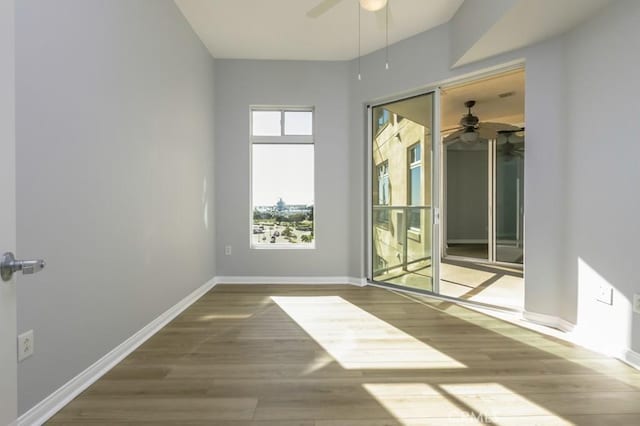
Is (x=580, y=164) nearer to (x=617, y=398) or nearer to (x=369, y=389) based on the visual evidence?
(x=617, y=398)

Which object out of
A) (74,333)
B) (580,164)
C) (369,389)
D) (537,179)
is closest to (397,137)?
(537,179)

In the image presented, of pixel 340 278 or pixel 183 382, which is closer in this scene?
pixel 183 382

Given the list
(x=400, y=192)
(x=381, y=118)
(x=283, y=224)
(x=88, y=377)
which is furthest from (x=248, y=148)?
(x=88, y=377)

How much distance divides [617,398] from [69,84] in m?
3.34

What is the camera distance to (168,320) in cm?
289

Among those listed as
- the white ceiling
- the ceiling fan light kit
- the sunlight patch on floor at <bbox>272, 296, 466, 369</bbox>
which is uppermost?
the white ceiling

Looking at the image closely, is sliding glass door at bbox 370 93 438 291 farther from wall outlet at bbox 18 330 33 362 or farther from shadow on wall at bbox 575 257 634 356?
wall outlet at bbox 18 330 33 362

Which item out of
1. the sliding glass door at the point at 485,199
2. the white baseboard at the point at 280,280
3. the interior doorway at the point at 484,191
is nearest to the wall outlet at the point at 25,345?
the white baseboard at the point at 280,280

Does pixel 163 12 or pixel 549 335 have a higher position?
pixel 163 12

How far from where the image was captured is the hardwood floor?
1627 millimetres

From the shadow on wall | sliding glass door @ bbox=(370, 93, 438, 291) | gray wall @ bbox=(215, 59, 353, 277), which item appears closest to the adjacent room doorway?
sliding glass door @ bbox=(370, 93, 438, 291)

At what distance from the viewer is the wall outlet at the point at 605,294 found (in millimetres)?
2289

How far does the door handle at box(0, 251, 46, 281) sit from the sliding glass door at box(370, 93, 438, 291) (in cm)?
340

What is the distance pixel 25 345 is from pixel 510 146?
22.5 ft
